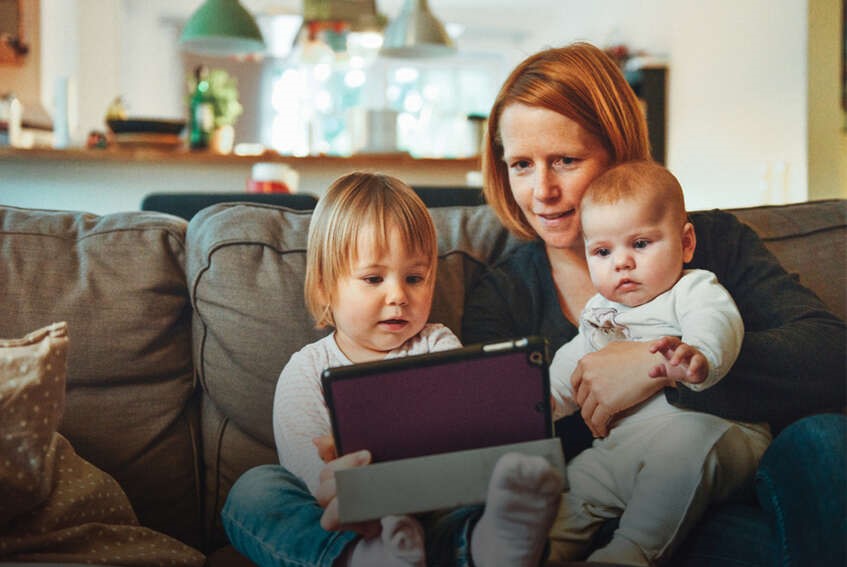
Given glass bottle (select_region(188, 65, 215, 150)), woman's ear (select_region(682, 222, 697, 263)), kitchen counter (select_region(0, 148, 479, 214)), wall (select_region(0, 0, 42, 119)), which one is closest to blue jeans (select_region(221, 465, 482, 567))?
woman's ear (select_region(682, 222, 697, 263))

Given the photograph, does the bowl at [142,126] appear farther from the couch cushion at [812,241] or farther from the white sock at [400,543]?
the white sock at [400,543]

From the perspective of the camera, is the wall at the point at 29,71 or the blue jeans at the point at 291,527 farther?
the wall at the point at 29,71

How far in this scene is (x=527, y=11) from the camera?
7773 millimetres

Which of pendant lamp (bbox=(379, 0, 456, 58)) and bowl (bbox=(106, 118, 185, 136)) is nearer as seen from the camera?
bowl (bbox=(106, 118, 185, 136))

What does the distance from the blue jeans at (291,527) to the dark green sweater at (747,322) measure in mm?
367

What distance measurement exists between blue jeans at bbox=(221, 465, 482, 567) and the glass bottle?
9.81ft

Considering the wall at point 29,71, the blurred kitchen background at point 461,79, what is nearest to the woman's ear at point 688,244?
the blurred kitchen background at point 461,79

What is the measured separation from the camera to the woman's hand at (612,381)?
1.09 m

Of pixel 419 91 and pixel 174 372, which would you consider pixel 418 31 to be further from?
pixel 419 91

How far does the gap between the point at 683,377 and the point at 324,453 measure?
0.47 metres

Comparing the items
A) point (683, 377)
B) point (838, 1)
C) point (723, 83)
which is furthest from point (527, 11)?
point (683, 377)

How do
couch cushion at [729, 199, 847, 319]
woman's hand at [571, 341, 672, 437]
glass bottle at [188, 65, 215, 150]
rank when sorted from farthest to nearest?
glass bottle at [188, 65, 215, 150] < couch cushion at [729, 199, 847, 319] < woman's hand at [571, 341, 672, 437]

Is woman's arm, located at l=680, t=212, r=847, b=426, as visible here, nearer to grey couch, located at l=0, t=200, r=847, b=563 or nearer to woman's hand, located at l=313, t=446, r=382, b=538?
grey couch, located at l=0, t=200, r=847, b=563

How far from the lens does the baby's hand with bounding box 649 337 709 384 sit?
0.99m
